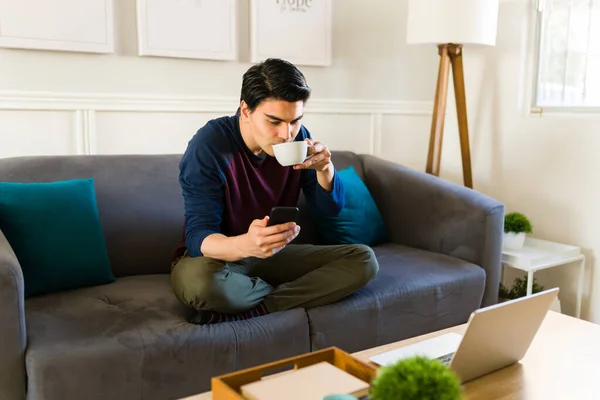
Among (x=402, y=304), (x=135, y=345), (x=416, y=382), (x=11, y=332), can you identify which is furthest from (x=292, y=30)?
(x=416, y=382)

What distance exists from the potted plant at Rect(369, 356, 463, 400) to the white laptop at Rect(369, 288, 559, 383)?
27 cm

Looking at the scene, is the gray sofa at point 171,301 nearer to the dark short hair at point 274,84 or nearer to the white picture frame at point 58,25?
the white picture frame at point 58,25

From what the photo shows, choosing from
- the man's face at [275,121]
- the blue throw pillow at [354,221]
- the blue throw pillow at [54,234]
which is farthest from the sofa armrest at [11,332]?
the blue throw pillow at [354,221]

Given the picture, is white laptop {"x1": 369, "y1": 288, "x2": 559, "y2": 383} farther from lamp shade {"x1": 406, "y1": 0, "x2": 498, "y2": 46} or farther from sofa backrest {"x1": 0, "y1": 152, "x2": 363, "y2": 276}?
lamp shade {"x1": 406, "y1": 0, "x2": 498, "y2": 46}

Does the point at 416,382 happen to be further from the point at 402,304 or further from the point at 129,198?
the point at 129,198

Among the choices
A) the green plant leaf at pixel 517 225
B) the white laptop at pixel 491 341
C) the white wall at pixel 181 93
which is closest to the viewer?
the white laptop at pixel 491 341

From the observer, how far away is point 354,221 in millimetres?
2312

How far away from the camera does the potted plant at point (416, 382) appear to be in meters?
0.76

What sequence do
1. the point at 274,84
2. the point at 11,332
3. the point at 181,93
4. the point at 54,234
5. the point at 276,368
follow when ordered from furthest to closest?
1. the point at 181,93
2. the point at 54,234
3. the point at 274,84
4. the point at 11,332
5. the point at 276,368

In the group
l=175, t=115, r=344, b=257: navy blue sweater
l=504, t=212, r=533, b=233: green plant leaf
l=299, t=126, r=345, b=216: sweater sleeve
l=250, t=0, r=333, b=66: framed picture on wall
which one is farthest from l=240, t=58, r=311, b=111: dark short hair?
l=504, t=212, r=533, b=233: green plant leaf

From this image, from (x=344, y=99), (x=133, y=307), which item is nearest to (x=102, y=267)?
(x=133, y=307)

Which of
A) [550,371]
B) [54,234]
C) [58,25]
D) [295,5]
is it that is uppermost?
[295,5]

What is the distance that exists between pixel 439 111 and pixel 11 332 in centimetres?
211

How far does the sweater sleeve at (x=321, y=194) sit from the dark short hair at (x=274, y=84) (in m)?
0.32
